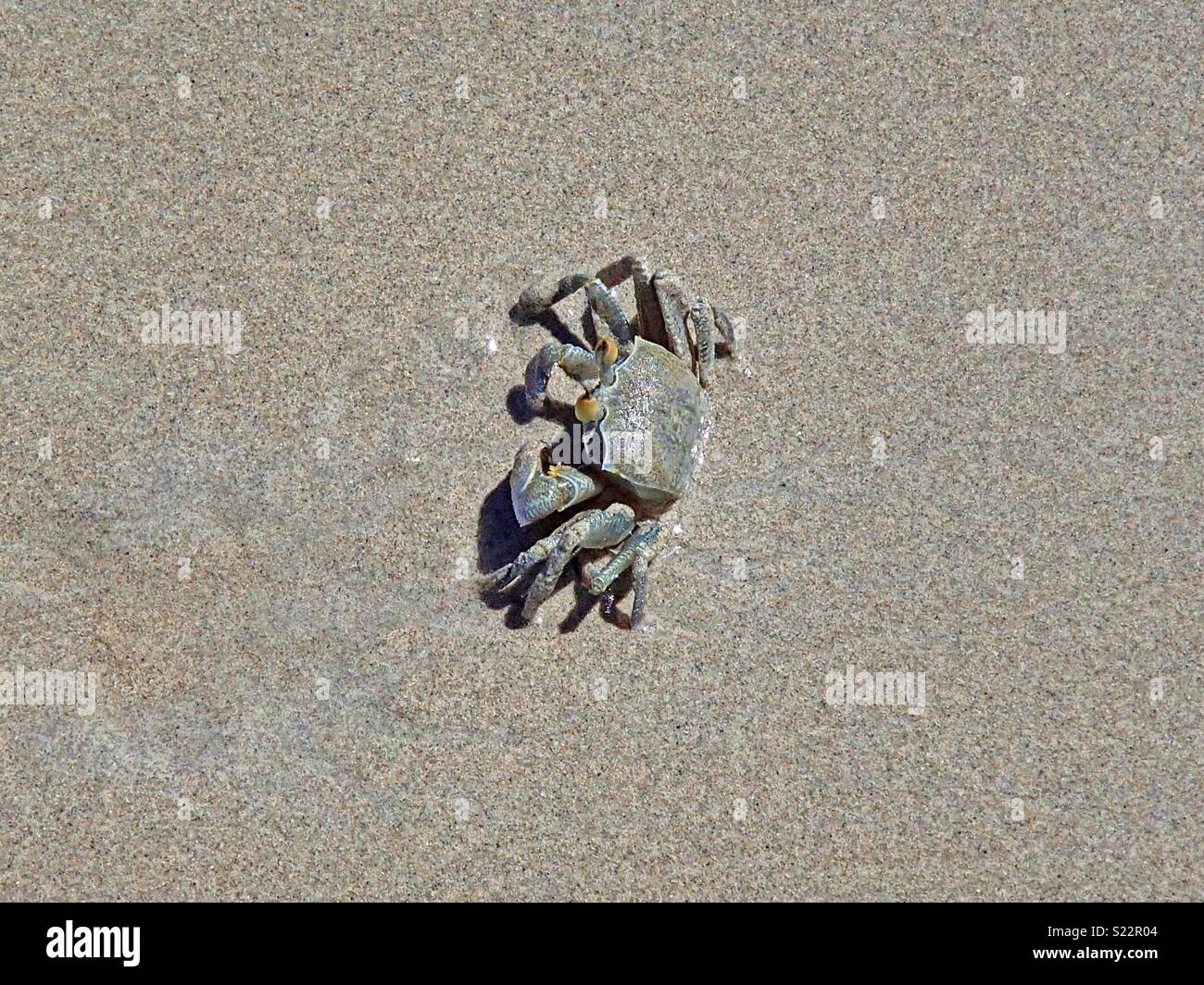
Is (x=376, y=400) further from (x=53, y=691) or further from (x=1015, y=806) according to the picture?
(x=1015, y=806)

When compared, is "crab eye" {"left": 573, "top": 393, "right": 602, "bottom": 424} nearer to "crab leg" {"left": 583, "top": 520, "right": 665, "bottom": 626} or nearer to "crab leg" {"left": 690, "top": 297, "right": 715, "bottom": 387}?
"crab leg" {"left": 583, "top": 520, "right": 665, "bottom": 626}

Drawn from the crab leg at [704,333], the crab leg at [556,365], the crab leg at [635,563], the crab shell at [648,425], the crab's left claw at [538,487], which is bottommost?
the crab leg at [635,563]

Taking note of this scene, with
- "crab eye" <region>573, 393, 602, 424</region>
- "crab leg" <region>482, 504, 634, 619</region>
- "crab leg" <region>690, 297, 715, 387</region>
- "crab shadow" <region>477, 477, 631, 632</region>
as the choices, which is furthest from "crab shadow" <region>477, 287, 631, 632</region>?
"crab leg" <region>690, 297, 715, 387</region>

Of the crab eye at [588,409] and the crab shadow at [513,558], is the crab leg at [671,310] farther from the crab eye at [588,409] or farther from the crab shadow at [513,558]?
the crab shadow at [513,558]

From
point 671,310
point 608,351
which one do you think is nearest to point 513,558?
point 608,351

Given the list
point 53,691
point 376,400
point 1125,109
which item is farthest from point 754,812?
point 1125,109

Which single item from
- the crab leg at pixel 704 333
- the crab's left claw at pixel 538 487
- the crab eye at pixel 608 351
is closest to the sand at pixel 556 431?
the crab leg at pixel 704 333

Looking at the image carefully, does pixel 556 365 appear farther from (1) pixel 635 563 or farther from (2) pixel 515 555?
(1) pixel 635 563
